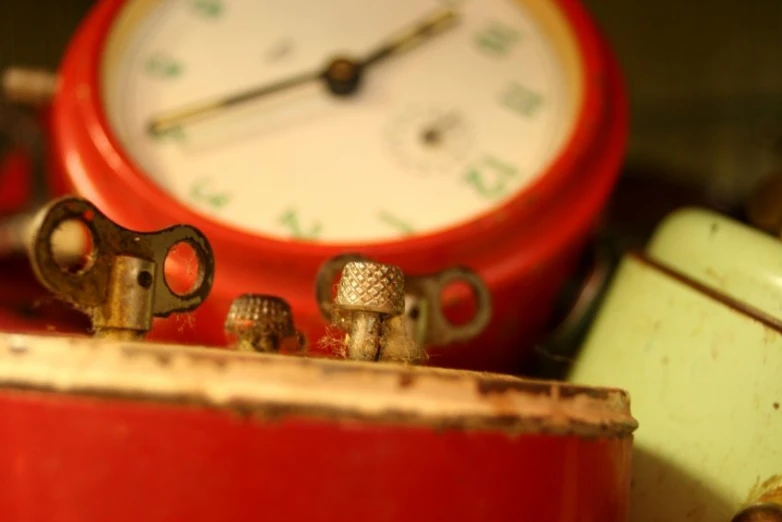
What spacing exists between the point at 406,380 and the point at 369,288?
80mm

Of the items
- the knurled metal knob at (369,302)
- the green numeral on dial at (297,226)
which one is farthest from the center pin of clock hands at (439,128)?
the knurled metal knob at (369,302)

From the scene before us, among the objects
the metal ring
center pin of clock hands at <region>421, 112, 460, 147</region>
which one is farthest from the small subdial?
the metal ring

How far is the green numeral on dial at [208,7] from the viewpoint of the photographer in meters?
0.70

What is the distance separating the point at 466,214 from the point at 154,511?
349 mm

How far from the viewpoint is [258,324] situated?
0.41 m

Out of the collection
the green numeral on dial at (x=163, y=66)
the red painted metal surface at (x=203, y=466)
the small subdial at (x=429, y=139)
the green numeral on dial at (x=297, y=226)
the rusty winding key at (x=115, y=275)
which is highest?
the green numeral on dial at (x=163, y=66)

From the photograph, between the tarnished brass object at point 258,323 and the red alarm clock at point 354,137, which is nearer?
the tarnished brass object at point 258,323

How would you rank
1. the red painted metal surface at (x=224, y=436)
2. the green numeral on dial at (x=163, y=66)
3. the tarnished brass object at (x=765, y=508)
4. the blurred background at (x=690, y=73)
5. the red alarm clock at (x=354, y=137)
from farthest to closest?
the blurred background at (x=690, y=73)
the green numeral on dial at (x=163, y=66)
the red alarm clock at (x=354, y=137)
the tarnished brass object at (x=765, y=508)
the red painted metal surface at (x=224, y=436)

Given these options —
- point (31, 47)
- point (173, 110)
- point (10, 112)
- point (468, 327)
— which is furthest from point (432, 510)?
point (31, 47)

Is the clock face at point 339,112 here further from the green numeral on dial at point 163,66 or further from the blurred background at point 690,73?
the blurred background at point 690,73

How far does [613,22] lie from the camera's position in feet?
3.70

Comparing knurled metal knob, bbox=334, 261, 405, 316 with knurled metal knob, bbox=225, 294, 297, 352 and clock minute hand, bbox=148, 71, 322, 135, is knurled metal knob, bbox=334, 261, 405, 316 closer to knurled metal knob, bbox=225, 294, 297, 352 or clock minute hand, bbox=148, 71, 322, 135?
knurled metal knob, bbox=225, 294, 297, 352

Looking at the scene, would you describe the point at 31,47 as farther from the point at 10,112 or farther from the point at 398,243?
the point at 398,243

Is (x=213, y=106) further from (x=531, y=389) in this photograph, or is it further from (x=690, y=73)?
(x=690, y=73)
